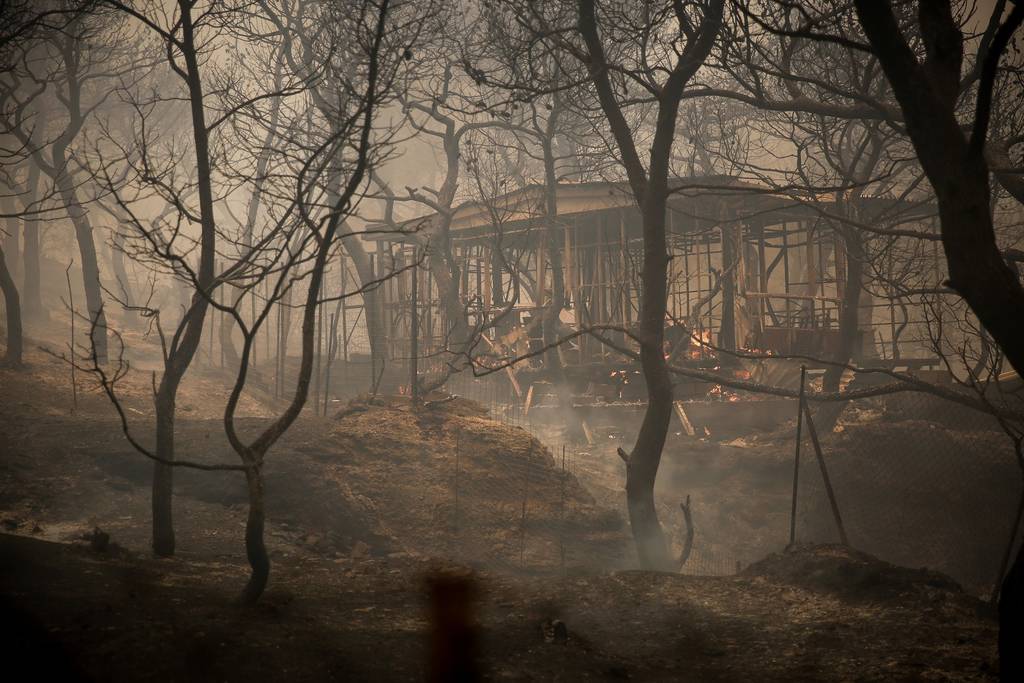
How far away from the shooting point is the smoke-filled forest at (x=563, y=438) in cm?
405

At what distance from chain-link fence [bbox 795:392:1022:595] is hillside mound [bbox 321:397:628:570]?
117 inches

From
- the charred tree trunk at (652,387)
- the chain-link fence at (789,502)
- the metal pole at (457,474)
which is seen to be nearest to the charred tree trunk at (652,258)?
the charred tree trunk at (652,387)

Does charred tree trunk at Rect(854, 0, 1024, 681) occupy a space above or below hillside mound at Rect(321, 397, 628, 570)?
above

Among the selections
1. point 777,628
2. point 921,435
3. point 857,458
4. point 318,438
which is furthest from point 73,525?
point 921,435

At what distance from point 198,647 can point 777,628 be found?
143 inches

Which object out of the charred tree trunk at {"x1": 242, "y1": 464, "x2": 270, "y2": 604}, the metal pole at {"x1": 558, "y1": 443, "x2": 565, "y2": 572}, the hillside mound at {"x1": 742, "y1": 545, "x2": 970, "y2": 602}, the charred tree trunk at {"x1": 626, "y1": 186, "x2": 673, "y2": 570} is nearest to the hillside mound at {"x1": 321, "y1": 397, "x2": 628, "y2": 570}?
the metal pole at {"x1": 558, "y1": 443, "x2": 565, "y2": 572}

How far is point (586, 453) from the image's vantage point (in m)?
13.9

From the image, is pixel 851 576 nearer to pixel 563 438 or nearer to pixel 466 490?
pixel 466 490

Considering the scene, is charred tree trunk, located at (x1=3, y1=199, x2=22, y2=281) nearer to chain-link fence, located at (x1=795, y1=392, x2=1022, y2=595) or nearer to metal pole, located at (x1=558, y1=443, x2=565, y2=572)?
metal pole, located at (x1=558, y1=443, x2=565, y2=572)

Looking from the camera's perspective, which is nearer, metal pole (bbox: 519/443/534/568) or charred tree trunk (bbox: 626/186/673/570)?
charred tree trunk (bbox: 626/186/673/570)

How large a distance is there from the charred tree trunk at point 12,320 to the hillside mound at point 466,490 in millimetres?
7379

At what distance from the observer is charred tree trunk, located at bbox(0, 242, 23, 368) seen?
1373cm

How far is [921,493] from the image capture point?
10867mm

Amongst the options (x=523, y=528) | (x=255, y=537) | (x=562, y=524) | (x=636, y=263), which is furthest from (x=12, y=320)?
(x=636, y=263)
